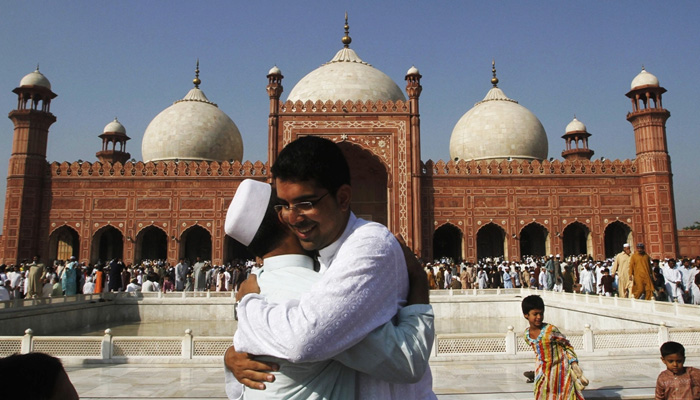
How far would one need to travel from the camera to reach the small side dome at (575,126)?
81.7ft

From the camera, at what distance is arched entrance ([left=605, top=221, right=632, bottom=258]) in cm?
1870

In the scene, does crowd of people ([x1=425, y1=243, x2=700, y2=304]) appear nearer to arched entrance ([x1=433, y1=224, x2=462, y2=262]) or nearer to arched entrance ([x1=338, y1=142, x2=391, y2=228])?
arched entrance ([x1=433, y1=224, x2=462, y2=262])

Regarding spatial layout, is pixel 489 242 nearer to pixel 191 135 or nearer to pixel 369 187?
pixel 369 187

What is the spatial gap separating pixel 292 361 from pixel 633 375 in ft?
15.5

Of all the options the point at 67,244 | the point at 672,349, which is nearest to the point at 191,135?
the point at 67,244

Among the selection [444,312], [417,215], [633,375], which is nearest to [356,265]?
[633,375]

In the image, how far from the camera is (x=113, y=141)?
25.9m

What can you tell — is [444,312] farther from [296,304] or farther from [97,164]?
[97,164]

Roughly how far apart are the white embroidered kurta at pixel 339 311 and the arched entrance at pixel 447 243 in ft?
64.3

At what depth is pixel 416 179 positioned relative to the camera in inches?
698

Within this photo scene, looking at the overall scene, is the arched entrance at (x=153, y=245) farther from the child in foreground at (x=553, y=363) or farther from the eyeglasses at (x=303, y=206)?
the eyeglasses at (x=303, y=206)

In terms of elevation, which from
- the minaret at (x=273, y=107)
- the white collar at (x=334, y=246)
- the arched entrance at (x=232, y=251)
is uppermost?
the minaret at (x=273, y=107)

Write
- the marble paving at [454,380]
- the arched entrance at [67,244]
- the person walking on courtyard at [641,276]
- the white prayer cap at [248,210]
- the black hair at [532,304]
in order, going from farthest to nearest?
the arched entrance at [67,244], the person walking on courtyard at [641,276], the marble paving at [454,380], the black hair at [532,304], the white prayer cap at [248,210]

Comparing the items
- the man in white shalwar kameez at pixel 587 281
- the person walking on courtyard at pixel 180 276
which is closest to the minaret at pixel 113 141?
the person walking on courtyard at pixel 180 276
